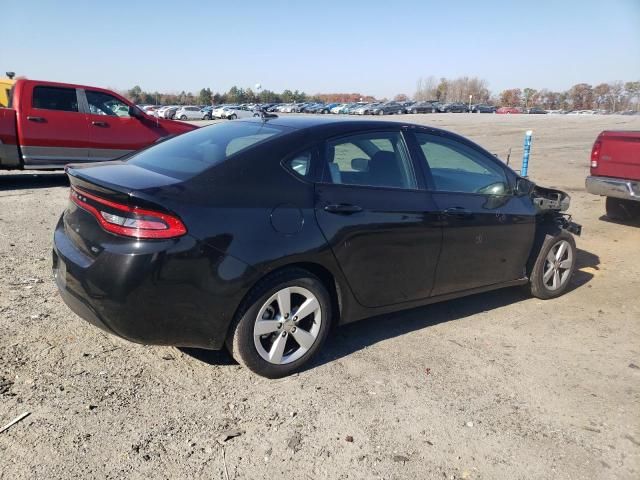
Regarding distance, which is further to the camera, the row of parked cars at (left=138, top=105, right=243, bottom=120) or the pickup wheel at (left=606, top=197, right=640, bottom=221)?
the row of parked cars at (left=138, top=105, right=243, bottom=120)

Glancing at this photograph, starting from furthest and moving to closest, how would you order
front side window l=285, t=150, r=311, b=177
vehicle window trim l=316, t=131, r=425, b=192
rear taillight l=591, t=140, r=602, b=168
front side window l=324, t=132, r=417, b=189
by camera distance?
rear taillight l=591, t=140, r=602, b=168 < front side window l=324, t=132, r=417, b=189 < vehicle window trim l=316, t=131, r=425, b=192 < front side window l=285, t=150, r=311, b=177

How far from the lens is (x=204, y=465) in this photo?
8.63 ft

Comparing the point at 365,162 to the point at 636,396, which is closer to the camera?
the point at 636,396

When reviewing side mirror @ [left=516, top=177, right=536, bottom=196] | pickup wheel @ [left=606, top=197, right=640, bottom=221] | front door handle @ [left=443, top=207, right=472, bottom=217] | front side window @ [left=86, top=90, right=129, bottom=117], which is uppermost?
front side window @ [left=86, top=90, right=129, bottom=117]

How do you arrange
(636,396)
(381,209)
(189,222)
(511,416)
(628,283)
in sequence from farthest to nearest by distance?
(628,283) → (381,209) → (636,396) → (511,416) → (189,222)

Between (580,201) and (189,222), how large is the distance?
9341mm

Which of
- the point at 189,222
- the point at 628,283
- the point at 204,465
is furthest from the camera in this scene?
the point at 628,283

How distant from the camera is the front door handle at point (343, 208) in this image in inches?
138

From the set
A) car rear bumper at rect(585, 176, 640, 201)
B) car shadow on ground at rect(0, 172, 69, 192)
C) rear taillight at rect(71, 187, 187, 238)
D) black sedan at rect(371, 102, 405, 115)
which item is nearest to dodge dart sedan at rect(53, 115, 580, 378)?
rear taillight at rect(71, 187, 187, 238)

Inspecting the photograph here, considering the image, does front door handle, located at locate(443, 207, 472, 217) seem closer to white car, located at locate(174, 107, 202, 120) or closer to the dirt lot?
the dirt lot

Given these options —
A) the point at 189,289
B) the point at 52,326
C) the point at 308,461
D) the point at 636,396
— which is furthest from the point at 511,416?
the point at 52,326

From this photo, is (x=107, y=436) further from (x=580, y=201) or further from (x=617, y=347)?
(x=580, y=201)

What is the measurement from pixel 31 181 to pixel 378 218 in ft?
30.5

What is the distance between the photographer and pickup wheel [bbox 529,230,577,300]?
501 centimetres
